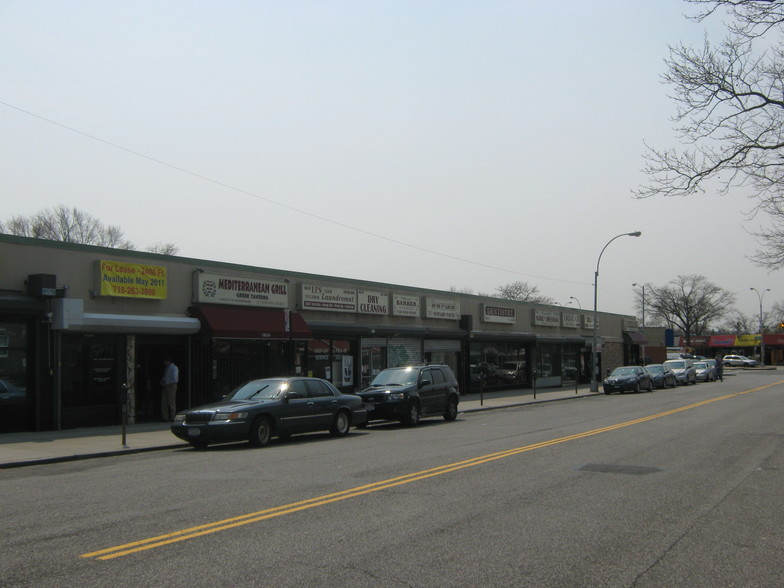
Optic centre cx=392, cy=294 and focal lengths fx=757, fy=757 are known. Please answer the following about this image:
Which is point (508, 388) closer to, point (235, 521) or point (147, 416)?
point (147, 416)

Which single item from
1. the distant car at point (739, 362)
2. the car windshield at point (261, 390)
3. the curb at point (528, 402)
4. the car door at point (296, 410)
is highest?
the car windshield at point (261, 390)

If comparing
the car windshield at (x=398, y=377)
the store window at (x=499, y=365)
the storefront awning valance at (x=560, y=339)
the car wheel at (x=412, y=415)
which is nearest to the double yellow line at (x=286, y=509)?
the car wheel at (x=412, y=415)

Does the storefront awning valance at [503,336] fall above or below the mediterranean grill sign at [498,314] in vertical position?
below

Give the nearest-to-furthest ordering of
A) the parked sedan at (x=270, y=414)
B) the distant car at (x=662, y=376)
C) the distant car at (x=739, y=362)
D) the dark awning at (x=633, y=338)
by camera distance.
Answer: the parked sedan at (x=270, y=414)
the distant car at (x=662, y=376)
the dark awning at (x=633, y=338)
the distant car at (x=739, y=362)

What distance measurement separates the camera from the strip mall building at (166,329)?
61.2 feet

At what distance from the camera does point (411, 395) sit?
70.0 ft

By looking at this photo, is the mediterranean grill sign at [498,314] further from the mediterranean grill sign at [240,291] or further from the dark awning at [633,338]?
the dark awning at [633,338]

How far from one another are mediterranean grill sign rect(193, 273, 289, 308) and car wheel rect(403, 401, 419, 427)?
6.51 metres

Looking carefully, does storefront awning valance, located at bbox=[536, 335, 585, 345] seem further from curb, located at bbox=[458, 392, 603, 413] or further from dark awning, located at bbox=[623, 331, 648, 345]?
dark awning, located at bbox=[623, 331, 648, 345]

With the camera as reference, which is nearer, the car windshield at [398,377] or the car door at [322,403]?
the car door at [322,403]

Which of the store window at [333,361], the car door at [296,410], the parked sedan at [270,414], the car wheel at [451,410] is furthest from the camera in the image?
the store window at [333,361]

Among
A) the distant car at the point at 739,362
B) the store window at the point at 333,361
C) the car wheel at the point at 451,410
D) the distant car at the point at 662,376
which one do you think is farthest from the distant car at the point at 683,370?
the distant car at the point at 739,362

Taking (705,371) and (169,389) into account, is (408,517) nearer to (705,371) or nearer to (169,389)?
(169,389)

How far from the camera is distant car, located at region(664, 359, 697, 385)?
4752 centimetres
